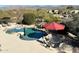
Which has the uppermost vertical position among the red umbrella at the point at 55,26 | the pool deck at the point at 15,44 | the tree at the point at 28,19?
the tree at the point at 28,19

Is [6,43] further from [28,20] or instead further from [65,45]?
[65,45]

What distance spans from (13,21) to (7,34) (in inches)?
4.8

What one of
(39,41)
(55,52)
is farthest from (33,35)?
(55,52)

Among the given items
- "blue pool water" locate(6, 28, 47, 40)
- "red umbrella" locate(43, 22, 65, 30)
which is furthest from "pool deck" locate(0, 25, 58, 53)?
"red umbrella" locate(43, 22, 65, 30)

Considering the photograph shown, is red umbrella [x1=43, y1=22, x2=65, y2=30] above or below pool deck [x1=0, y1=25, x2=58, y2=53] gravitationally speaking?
above

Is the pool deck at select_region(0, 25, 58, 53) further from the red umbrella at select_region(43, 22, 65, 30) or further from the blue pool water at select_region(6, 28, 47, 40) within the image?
the red umbrella at select_region(43, 22, 65, 30)

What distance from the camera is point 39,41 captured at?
266cm

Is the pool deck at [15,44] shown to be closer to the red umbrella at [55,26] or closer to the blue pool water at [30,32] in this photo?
the blue pool water at [30,32]

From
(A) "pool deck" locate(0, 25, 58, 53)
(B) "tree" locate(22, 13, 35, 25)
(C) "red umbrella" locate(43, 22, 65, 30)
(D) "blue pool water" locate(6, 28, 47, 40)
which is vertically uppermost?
(B) "tree" locate(22, 13, 35, 25)


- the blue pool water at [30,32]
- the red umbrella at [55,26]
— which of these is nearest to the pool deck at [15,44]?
the blue pool water at [30,32]

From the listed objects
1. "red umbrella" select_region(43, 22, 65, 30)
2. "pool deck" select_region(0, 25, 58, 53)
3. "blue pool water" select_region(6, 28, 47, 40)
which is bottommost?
"pool deck" select_region(0, 25, 58, 53)

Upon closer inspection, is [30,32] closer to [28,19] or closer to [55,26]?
[28,19]

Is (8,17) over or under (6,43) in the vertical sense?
over
